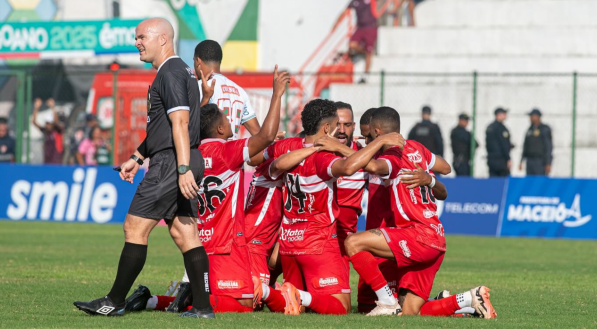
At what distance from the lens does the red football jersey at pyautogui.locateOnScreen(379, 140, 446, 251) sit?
27.3 ft

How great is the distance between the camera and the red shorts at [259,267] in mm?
8773

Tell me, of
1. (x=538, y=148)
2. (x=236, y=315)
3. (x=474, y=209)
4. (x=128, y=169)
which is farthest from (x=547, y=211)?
(x=128, y=169)

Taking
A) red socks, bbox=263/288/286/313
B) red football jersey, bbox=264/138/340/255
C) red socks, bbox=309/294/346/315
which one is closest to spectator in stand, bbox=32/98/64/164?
red football jersey, bbox=264/138/340/255

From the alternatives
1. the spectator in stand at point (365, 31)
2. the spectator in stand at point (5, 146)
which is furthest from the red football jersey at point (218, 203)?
the spectator in stand at point (365, 31)

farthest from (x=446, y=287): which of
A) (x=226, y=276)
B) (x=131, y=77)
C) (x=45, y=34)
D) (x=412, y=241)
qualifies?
(x=45, y=34)

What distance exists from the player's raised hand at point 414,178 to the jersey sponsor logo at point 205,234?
1726 millimetres

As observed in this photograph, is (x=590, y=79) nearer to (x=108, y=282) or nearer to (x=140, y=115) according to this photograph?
(x=140, y=115)

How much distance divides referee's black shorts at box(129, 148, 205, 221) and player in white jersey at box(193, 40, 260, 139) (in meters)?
1.66

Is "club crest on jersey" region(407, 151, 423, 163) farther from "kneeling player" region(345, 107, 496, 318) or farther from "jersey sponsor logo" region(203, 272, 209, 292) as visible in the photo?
"jersey sponsor logo" region(203, 272, 209, 292)

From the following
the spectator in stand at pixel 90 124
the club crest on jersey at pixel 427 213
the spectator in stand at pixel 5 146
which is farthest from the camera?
the spectator in stand at pixel 90 124

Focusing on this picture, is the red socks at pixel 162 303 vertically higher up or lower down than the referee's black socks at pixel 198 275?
lower down

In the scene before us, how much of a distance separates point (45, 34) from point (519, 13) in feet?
47.2

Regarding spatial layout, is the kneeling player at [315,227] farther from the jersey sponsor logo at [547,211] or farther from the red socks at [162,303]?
the jersey sponsor logo at [547,211]

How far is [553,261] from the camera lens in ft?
46.5
